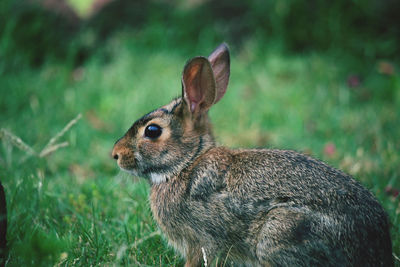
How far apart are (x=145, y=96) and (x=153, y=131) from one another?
347 cm

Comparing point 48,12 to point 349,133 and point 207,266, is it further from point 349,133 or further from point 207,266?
point 207,266

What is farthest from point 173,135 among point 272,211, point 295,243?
point 295,243

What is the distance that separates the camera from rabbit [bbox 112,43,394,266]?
2918 millimetres

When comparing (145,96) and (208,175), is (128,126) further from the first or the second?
(208,175)

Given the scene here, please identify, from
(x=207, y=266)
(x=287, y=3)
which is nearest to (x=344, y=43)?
(x=287, y=3)

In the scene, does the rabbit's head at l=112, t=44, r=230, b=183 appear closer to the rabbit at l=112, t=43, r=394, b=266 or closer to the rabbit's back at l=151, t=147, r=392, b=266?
the rabbit at l=112, t=43, r=394, b=266

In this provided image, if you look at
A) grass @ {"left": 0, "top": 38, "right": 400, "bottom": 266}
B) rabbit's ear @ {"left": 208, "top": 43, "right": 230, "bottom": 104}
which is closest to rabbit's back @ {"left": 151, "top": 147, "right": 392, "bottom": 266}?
grass @ {"left": 0, "top": 38, "right": 400, "bottom": 266}

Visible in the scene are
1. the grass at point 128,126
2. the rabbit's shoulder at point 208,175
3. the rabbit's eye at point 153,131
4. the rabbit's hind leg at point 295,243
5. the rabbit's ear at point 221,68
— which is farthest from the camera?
the rabbit's ear at point 221,68

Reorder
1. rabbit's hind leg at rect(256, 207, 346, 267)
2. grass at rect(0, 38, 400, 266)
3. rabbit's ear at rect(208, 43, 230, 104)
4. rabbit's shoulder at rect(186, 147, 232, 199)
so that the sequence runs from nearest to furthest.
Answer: rabbit's hind leg at rect(256, 207, 346, 267) → rabbit's shoulder at rect(186, 147, 232, 199) → grass at rect(0, 38, 400, 266) → rabbit's ear at rect(208, 43, 230, 104)

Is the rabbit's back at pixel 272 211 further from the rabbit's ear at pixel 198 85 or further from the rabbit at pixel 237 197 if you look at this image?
the rabbit's ear at pixel 198 85

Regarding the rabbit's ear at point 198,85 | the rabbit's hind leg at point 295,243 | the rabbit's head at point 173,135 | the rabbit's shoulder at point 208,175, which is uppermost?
the rabbit's ear at point 198,85

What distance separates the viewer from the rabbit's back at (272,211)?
2.91 meters

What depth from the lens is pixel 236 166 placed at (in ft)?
11.2

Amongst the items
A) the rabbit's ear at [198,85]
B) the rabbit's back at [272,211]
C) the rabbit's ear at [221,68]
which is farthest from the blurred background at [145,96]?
the rabbit's ear at [198,85]
